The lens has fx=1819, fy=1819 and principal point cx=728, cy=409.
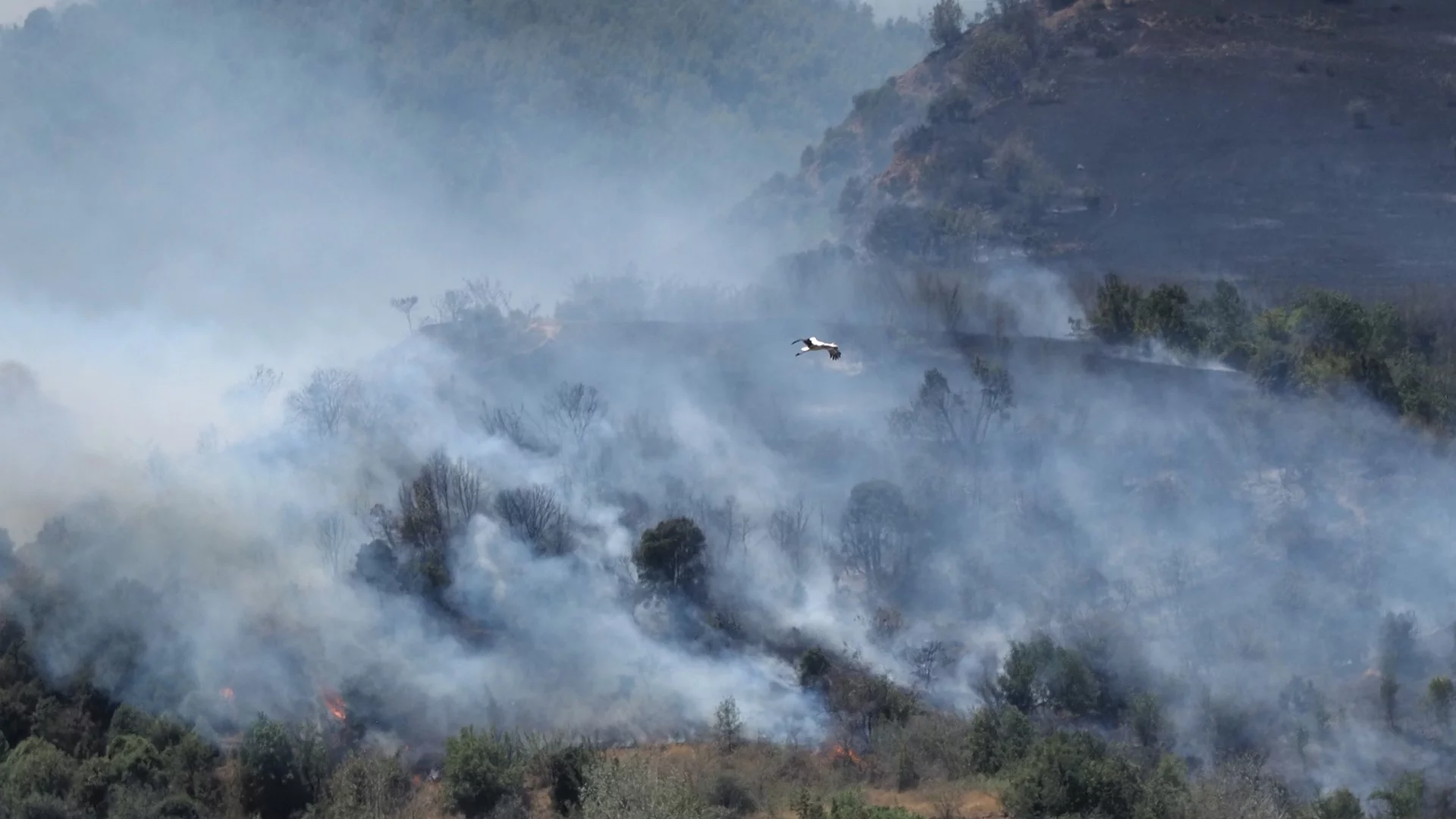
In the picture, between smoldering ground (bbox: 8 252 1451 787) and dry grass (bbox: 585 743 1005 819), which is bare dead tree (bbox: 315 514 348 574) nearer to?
smoldering ground (bbox: 8 252 1451 787)

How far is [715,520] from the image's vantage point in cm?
7450

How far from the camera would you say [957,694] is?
63.8 m

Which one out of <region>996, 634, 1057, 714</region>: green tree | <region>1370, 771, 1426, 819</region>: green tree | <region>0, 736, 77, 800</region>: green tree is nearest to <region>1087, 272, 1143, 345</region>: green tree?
<region>996, 634, 1057, 714</region>: green tree

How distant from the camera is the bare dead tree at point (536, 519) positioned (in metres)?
71.5

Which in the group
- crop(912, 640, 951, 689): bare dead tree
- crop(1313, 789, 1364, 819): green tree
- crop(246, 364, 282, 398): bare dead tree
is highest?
crop(246, 364, 282, 398): bare dead tree

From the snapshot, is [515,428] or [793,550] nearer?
[793,550]

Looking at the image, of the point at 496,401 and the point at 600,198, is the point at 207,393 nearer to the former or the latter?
the point at 496,401

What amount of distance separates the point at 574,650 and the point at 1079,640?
1802 cm

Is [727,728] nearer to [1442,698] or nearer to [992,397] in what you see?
[1442,698]

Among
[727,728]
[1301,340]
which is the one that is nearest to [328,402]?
[727,728]

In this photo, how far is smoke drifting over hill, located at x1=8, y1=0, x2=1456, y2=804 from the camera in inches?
2482

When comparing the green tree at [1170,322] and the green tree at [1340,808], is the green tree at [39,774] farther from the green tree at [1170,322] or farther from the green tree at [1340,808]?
the green tree at [1170,322]

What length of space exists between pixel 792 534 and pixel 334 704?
20.2 m

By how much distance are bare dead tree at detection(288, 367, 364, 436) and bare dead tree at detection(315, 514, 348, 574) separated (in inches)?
363
